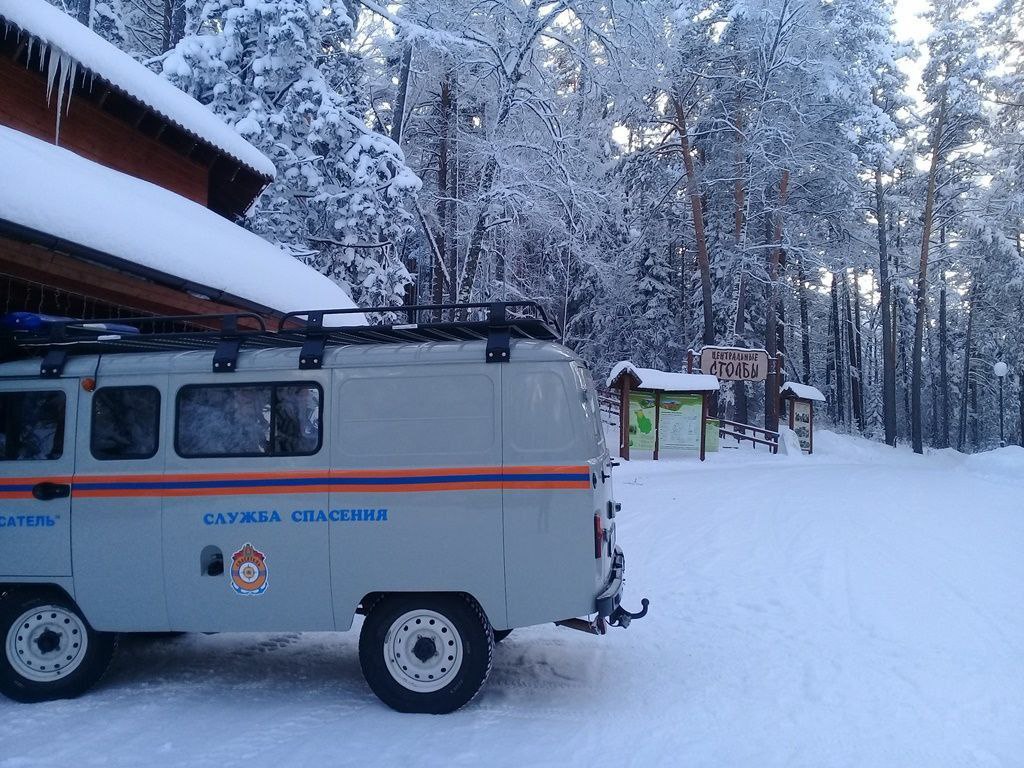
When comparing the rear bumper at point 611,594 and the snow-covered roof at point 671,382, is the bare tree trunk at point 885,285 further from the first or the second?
the rear bumper at point 611,594

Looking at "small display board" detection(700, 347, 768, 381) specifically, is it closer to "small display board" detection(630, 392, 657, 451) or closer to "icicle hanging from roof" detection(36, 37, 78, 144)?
"small display board" detection(630, 392, 657, 451)

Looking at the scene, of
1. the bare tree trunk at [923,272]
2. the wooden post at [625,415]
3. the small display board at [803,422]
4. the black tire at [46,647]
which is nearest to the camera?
the black tire at [46,647]

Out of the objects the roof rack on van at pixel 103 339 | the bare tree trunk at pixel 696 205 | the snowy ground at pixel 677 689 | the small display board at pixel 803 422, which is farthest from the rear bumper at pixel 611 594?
the small display board at pixel 803 422

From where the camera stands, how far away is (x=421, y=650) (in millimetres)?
5309

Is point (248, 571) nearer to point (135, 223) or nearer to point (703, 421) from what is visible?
point (135, 223)

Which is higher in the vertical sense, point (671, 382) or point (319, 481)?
point (671, 382)

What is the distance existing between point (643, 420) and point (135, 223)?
17.0 m

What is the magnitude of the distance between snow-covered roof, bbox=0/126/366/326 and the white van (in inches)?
89.2

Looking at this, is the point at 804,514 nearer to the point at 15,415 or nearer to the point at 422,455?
the point at 422,455

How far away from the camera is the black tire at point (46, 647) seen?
5.48 metres

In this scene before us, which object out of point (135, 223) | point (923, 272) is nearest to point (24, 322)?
point (135, 223)

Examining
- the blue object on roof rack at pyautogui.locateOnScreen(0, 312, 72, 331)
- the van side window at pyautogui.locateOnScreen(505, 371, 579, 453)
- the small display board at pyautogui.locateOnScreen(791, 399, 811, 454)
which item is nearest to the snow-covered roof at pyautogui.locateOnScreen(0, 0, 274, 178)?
the blue object on roof rack at pyautogui.locateOnScreen(0, 312, 72, 331)

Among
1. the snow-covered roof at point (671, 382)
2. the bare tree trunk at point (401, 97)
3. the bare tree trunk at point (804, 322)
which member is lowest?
the snow-covered roof at point (671, 382)

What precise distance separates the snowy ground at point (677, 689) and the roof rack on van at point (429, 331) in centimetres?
246
